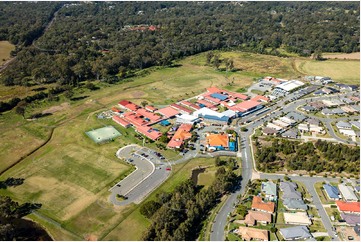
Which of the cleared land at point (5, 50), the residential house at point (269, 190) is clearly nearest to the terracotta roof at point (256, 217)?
the residential house at point (269, 190)

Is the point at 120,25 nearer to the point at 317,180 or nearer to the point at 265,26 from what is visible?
the point at 265,26

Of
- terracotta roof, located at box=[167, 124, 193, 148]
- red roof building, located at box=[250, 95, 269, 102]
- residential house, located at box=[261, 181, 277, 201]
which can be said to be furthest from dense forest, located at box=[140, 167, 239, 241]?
red roof building, located at box=[250, 95, 269, 102]

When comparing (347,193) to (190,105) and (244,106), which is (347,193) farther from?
(190,105)

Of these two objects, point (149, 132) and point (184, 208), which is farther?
point (149, 132)

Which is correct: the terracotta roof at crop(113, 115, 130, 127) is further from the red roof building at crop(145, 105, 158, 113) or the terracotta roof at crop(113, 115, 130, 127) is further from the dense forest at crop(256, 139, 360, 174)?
the dense forest at crop(256, 139, 360, 174)

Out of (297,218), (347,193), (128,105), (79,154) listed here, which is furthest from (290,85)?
(79,154)

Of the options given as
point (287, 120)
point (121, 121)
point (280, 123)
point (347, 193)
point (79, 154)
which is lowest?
point (347, 193)

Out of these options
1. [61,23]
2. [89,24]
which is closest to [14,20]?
[61,23]
